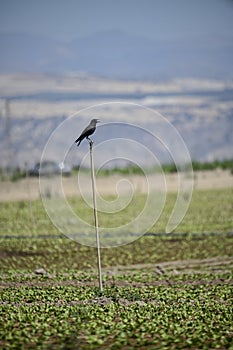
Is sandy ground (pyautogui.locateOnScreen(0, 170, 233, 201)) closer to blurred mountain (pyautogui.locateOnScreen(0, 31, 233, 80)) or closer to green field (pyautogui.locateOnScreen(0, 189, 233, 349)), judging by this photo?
green field (pyautogui.locateOnScreen(0, 189, 233, 349))

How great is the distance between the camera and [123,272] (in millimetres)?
19281

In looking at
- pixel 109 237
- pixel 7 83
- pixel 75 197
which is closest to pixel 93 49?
pixel 7 83

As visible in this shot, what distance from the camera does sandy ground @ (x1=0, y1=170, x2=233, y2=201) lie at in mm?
53438

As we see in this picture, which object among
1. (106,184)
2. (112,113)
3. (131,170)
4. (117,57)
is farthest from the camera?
(117,57)

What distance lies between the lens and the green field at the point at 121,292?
35.1 feet

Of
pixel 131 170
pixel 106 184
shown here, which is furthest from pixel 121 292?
pixel 131 170

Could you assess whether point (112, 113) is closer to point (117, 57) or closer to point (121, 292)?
point (117, 57)

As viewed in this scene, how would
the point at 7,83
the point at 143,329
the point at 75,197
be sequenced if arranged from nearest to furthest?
1. the point at 143,329
2. the point at 75,197
3. the point at 7,83

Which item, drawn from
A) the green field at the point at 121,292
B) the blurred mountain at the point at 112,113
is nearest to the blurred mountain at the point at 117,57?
the blurred mountain at the point at 112,113

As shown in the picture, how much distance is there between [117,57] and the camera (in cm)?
19038

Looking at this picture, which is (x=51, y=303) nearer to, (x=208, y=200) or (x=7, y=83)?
(x=208, y=200)

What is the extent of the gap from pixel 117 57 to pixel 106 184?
438 feet

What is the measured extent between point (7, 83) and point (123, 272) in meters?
126

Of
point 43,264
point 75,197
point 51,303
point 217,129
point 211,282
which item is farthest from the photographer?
point 217,129
